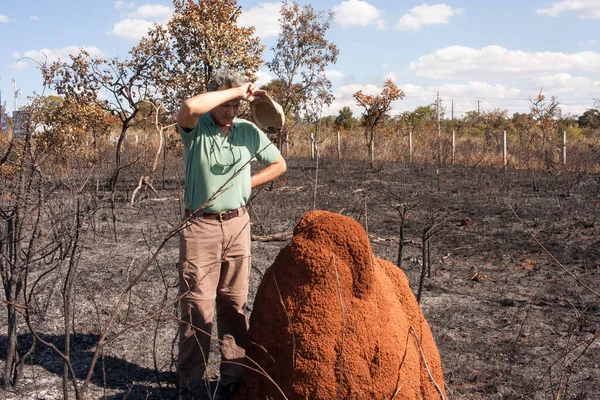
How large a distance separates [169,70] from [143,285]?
8371 mm

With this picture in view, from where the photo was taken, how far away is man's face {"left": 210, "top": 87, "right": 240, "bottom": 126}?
10.1 feet

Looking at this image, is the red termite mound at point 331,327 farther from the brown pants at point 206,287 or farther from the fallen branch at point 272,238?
the fallen branch at point 272,238

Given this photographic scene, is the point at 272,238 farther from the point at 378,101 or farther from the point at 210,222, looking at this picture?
the point at 378,101

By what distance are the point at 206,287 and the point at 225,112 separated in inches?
36.0

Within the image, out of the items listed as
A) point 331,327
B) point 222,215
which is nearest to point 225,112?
point 222,215

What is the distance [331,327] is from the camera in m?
2.55

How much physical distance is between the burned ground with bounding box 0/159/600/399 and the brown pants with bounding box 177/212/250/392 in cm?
12

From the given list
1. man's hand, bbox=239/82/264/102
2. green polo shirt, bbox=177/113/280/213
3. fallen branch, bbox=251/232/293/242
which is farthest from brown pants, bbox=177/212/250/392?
fallen branch, bbox=251/232/293/242

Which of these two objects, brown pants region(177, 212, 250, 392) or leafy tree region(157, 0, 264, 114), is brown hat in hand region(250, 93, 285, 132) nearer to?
brown pants region(177, 212, 250, 392)

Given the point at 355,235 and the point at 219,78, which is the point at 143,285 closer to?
the point at 219,78

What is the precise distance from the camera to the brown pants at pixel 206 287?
119 inches

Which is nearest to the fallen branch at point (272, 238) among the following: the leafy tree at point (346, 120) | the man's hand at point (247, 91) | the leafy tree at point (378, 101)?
the man's hand at point (247, 91)

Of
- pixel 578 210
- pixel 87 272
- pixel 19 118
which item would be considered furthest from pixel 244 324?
pixel 578 210

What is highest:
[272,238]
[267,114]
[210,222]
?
[267,114]
